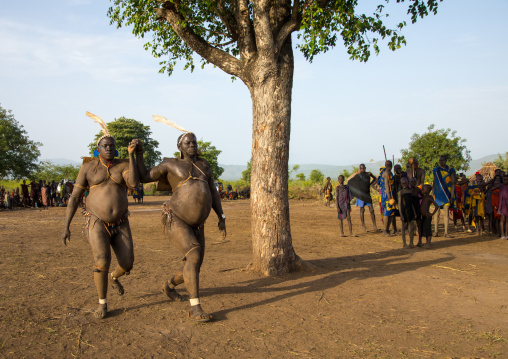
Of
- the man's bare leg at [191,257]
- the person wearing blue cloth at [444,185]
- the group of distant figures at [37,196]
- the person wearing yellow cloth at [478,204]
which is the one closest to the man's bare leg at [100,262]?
the man's bare leg at [191,257]

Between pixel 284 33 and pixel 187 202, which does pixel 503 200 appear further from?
pixel 187 202

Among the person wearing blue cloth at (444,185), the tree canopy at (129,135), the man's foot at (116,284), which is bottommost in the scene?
the man's foot at (116,284)

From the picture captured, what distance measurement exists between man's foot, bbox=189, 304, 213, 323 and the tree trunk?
2.41 meters

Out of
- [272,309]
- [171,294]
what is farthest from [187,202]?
[272,309]

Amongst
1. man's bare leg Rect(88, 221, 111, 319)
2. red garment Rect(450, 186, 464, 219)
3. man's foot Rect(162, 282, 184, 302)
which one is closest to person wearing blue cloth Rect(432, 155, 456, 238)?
red garment Rect(450, 186, 464, 219)

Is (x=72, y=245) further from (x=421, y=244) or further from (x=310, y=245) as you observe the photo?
(x=421, y=244)

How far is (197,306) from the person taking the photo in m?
4.96

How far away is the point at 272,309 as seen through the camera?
550cm

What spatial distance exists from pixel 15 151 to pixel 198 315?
2993 centimetres

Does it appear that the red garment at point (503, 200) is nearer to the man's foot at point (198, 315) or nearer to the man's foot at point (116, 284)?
the man's foot at point (198, 315)

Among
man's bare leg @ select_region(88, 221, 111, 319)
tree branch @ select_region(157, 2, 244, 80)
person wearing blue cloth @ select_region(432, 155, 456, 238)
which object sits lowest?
man's bare leg @ select_region(88, 221, 111, 319)

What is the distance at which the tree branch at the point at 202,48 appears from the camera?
7566mm

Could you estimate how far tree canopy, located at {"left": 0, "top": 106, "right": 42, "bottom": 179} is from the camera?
96.2 feet

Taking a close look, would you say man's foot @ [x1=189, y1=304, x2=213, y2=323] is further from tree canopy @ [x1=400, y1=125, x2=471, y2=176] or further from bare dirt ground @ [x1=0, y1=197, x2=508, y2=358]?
tree canopy @ [x1=400, y1=125, x2=471, y2=176]
